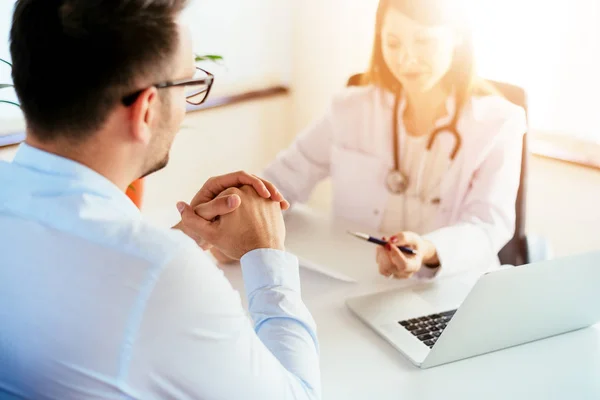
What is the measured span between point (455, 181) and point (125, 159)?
1.07m

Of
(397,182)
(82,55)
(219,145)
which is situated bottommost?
(219,145)

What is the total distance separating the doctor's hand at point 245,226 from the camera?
1008 mm

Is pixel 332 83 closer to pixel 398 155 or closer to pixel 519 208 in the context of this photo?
pixel 398 155

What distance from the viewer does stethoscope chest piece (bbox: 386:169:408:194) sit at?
1.82 metres

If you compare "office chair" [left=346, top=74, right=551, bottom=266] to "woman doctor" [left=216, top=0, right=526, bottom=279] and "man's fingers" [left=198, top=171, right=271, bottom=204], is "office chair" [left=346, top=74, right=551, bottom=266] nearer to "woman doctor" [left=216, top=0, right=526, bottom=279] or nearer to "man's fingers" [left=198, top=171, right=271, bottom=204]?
"woman doctor" [left=216, top=0, right=526, bottom=279]

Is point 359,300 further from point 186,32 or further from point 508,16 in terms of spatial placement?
point 508,16

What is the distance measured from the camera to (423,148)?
5.91ft

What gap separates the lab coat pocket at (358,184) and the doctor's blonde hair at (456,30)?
278 millimetres

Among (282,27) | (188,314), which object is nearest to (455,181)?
(188,314)

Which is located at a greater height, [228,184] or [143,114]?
[143,114]

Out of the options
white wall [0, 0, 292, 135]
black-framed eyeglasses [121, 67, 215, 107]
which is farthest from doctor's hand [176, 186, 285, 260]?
white wall [0, 0, 292, 135]

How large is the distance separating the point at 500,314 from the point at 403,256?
31cm

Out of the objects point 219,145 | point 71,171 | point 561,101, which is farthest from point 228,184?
point 219,145

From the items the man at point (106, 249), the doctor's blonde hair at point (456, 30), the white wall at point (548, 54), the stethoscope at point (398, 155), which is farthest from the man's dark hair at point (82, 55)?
the white wall at point (548, 54)
